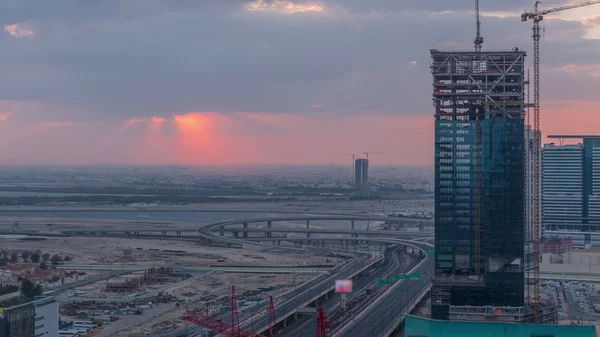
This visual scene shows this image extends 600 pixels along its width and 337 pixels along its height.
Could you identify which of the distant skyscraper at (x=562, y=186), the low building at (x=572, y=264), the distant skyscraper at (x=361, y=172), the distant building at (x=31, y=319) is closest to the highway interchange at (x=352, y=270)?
the distant building at (x=31, y=319)

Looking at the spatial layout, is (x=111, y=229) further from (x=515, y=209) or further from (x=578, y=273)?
(x=515, y=209)

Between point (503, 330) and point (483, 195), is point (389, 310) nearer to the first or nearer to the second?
point (483, 195)

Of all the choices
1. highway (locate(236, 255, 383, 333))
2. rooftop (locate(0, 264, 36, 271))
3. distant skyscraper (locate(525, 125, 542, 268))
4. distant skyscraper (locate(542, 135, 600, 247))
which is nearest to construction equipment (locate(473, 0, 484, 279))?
highway (locate(236, 255, 383, 333))

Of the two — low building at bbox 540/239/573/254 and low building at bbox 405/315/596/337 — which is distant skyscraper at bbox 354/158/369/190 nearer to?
low building at bbox 540/239/573/254

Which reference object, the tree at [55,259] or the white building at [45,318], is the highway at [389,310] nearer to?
the white building at [45,318]

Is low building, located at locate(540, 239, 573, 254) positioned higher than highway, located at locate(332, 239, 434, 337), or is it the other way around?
low building, located at locate(540, 239, 573, 254)

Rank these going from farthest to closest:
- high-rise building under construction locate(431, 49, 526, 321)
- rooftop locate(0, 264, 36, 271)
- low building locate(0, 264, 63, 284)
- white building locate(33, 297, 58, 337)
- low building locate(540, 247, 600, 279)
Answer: low building locate(540, 247, 600, 279)
rooftop locate(0, 264, 36, 271)
low building locate(0, 264, 63, 284)
high-rise building under construction locate(431, 49, 526, 321)
white building locate(33, 297, 58, 337)

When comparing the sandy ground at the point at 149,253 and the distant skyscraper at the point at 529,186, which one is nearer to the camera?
the distant skyscraper at the point at 529,186
